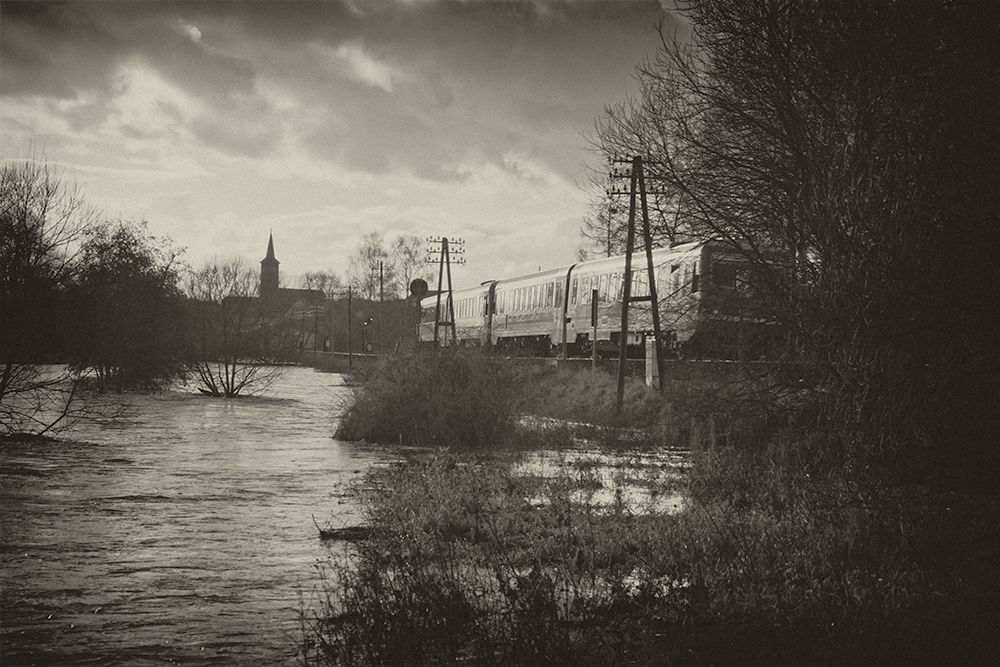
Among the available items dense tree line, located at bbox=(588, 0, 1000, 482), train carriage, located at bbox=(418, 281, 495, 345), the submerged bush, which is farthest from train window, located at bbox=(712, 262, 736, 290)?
train carriage, located at bbox=(418, 281, 495, 345)

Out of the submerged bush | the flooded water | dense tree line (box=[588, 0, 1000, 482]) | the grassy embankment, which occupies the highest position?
dense tree line (box=[588, 0, 1000, 482])

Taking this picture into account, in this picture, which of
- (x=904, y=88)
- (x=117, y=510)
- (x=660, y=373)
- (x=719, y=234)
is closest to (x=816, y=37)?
(x=904, y=88)

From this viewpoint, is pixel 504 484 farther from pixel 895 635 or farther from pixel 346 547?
pixel 895 635

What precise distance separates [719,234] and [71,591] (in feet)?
30.9

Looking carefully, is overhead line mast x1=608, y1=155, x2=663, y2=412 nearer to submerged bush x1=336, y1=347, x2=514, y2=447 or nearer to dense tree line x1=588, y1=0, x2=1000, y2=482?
submerged bush x1=336, y1=347, x2=514, y2=447

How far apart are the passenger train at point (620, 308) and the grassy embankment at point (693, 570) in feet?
3.69

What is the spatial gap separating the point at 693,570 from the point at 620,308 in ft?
62.5

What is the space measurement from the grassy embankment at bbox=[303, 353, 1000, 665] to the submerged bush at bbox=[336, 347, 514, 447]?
218 inches

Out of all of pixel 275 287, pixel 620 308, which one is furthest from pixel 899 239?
pixel 275 287

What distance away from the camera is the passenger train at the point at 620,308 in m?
12.5

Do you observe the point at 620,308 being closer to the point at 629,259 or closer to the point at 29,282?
the point at 629,259

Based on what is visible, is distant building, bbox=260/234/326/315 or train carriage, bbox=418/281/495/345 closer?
train carriage, bbox=418/281/495/345

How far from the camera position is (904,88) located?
8031 millimetres

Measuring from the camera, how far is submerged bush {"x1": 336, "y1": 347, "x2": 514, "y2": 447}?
18.2 metres
